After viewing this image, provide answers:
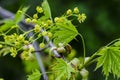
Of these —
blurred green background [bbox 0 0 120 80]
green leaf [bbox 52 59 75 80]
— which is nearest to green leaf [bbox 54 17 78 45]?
green leaf [bbox 52 59 75 80]

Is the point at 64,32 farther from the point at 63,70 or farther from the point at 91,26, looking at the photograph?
the point at 91,26

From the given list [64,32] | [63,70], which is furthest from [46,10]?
[63,70]

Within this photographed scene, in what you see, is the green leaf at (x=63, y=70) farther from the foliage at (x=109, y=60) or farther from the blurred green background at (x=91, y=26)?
the blurred green background at (x=91, y=26)

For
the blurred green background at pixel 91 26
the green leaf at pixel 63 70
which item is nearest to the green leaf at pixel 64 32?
the green leaf at pixel 63 70

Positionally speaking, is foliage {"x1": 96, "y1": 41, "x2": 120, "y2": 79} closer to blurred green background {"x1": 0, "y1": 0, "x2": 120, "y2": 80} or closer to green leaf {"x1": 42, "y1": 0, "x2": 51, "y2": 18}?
green leaf {"x1": 42, "y1": 0, "x2": 51, "y2": 18}

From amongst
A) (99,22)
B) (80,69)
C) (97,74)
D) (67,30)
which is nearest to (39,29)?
(67,30)

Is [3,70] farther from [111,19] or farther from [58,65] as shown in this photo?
[58,65]
